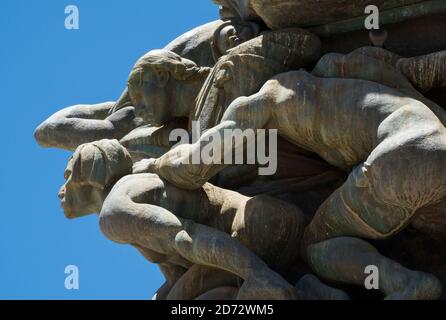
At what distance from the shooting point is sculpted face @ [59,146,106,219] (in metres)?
12.1

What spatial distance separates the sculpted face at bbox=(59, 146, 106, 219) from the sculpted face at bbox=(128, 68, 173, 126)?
34.8 inches

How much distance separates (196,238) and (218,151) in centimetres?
60

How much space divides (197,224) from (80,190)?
45.5 inches

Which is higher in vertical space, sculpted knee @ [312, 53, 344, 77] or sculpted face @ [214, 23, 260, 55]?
sculpted face @ [214, 23, 260, 55]

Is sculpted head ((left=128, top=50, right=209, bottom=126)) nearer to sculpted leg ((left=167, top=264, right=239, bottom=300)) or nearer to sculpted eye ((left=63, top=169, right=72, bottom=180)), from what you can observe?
sculpted eye ((left=63, top=169, right=72, bottom=180))

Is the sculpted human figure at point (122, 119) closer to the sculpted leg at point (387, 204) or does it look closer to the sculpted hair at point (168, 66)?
the sculpted hair at point (168, 66)

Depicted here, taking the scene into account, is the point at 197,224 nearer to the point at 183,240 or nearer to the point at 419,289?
the point at 183,240

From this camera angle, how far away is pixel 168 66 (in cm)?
1289

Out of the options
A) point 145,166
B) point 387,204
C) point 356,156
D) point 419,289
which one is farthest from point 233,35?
point 419,289

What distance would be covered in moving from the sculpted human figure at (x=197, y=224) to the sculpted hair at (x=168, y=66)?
3.12 feet

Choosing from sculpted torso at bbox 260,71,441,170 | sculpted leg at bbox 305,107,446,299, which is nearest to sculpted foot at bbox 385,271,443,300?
sculpted leg at bbox 305,107,446,299
